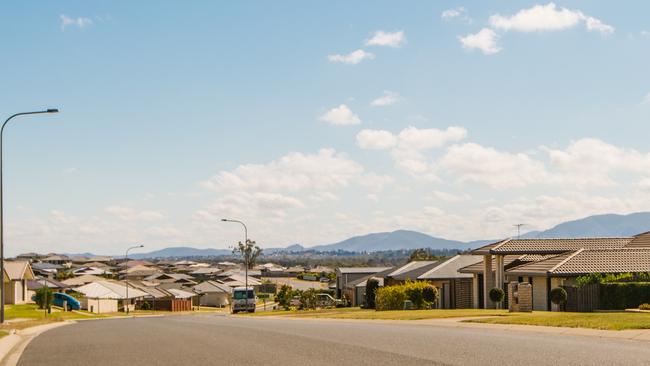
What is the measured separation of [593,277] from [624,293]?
231cm

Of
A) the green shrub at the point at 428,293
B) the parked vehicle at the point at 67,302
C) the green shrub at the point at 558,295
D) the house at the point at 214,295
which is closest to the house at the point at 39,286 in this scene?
the parked vehicle at the point at 67,302

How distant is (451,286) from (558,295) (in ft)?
77.9

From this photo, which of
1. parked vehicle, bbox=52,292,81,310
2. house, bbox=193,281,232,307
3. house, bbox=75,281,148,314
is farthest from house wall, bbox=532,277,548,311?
house, bbox=193,281,232,307

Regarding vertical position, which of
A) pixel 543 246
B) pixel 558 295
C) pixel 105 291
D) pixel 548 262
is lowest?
pixel 105 291

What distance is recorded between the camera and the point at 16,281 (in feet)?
272

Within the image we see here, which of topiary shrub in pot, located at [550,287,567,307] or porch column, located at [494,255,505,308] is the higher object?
porch column, located at [494,255,505,308]

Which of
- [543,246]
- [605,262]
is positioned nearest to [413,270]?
[543,246]

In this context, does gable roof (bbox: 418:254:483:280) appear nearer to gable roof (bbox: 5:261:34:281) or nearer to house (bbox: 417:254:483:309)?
house (bbox: 417:254:483:309)

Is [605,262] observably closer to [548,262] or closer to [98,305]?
[548,262]

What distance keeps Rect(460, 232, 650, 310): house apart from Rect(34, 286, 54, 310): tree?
134 ft

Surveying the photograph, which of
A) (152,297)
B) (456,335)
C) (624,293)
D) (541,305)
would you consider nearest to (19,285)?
(152,297)

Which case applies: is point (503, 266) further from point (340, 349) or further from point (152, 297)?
point (152, 297)

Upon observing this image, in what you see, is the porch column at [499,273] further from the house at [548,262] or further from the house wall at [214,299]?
the house wall at [214,299]

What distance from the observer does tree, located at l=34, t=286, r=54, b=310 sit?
72688mm
